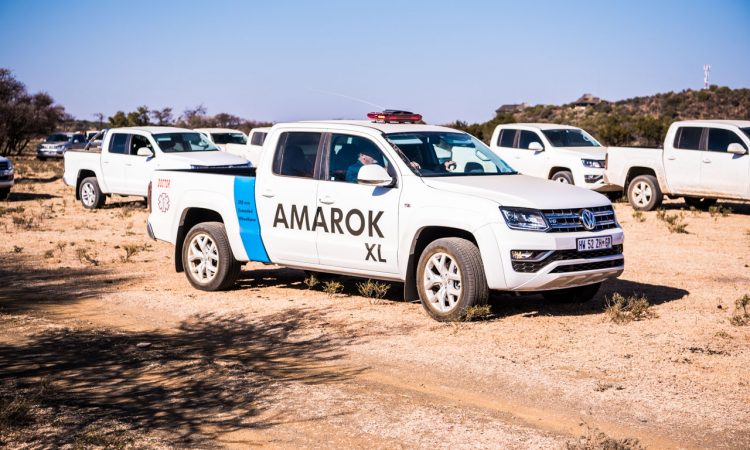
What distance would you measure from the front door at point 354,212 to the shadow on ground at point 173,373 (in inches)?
31.6

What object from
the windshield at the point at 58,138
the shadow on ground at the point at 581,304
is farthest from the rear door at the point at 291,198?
the windshield at the point at 58,138

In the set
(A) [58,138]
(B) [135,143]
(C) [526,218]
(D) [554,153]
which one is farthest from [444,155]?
(A) [58,138]

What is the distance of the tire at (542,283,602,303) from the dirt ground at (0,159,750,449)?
0.46ft

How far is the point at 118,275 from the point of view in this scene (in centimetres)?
1275

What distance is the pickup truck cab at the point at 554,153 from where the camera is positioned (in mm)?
22984

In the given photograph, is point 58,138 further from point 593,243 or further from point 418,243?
point 593,243

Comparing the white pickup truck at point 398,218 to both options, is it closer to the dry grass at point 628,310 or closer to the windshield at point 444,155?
the windshield at point 444,155

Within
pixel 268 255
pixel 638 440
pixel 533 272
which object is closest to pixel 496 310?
pixel 533 272

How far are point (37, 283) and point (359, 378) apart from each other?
6.18 m

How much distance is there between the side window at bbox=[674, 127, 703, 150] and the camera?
795 inches

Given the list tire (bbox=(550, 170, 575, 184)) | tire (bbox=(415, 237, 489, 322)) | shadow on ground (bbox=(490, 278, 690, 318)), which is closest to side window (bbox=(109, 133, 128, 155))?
tire (bbox=(550, 170, 575, 184))

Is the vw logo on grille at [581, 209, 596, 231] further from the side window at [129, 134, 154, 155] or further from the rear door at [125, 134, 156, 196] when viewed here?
the side window at [129, 134, 154, 155]

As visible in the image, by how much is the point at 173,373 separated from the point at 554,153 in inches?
684

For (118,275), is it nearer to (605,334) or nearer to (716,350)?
(605,334)
